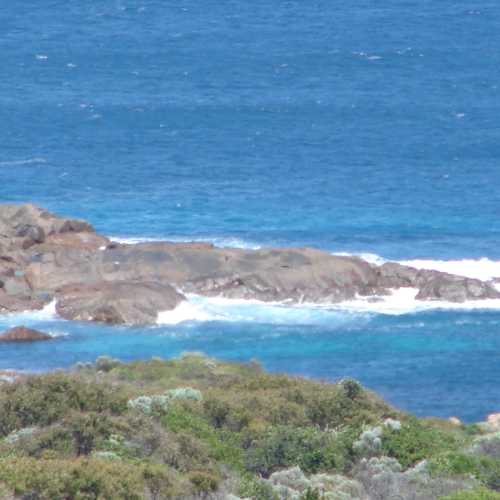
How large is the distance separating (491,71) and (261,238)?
4894cm

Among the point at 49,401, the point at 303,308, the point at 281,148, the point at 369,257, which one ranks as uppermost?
the point at 49,401

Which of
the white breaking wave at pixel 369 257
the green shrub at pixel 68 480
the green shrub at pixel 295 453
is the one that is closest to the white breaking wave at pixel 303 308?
the white breaking wave at pixel 369 257

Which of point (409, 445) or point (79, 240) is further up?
point (409, 445)

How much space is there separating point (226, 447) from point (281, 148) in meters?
77.3

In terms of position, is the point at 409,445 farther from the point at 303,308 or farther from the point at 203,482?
the point at 303,308

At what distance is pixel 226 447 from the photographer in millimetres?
33344

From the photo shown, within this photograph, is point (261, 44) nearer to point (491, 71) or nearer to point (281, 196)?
point (491, 71)

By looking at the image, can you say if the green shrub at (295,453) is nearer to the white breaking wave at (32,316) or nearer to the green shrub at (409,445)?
the green shrub at (409,445)

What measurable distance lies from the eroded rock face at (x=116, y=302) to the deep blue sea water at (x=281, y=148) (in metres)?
1.11

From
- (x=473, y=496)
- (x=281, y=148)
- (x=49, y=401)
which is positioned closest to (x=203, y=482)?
(x=473, y=496)

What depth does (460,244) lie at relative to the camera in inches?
3381

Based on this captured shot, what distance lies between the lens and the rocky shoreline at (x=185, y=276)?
235ft

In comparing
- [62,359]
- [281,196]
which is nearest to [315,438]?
[62,359]

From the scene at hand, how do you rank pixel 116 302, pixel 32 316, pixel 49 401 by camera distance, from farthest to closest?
pixel 32 316 < pixel 116 302 < pixel 49 401
